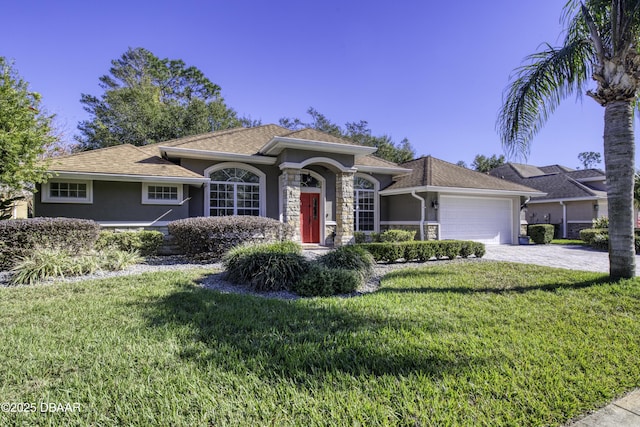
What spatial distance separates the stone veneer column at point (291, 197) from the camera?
1240cm

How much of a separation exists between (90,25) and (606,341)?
18000 millimetres

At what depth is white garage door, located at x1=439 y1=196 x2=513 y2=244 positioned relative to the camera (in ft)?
51.9

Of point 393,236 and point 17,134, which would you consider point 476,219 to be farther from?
point 17,134

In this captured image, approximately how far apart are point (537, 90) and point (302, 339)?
7.55 m

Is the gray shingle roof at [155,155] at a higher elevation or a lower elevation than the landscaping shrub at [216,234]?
higher

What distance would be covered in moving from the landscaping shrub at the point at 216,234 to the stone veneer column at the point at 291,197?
225cm

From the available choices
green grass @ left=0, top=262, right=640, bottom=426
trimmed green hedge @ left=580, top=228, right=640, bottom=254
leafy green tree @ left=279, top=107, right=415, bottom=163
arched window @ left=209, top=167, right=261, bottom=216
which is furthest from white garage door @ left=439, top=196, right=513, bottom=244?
leafy green tree @ left=279, top=107, right=415, bottom=163

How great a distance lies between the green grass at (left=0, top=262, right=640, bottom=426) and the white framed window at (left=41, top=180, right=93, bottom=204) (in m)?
6.39

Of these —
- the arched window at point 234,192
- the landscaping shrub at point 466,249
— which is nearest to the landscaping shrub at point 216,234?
the arched window at point 234,192

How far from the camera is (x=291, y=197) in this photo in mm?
12469

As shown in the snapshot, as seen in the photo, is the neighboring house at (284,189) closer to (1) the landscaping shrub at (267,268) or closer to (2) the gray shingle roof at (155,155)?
(2) the gray shingle roof at (155,155)

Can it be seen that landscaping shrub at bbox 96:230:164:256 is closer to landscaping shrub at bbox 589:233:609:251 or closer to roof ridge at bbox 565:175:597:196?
landscaping shrub at bbox 589:233:609:251

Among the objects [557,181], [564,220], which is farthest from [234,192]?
[557,181]

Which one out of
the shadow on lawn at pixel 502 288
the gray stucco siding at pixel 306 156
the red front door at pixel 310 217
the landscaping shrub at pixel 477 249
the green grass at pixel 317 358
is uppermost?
the gray stucco siding at pixel 306 156
